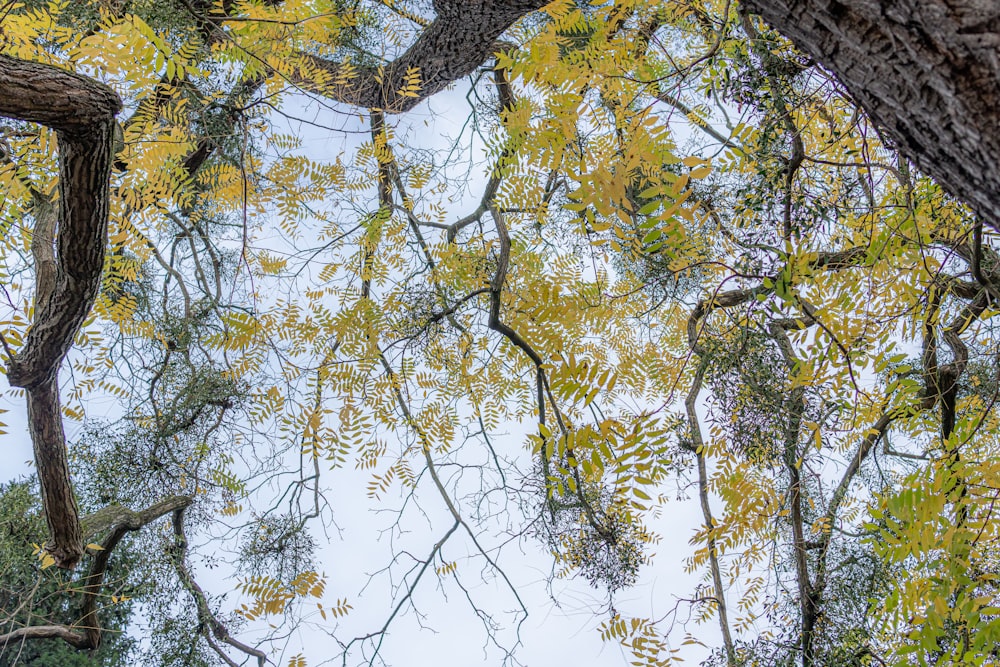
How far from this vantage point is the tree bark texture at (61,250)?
1337mm

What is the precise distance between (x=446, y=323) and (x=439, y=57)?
3.72 feet

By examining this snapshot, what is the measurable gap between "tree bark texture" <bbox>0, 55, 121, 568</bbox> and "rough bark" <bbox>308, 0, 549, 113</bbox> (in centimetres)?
87

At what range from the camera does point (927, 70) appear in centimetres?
72

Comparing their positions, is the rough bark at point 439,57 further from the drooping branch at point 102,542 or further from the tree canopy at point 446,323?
the drooping branch at point 102,542

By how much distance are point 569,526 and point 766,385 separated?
1.07m

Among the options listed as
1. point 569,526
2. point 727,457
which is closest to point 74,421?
point 569,526

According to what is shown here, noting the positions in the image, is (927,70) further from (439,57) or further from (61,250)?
(439,57)

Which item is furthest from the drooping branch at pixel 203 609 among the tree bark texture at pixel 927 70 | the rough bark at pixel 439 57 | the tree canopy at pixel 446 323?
the tree bark texture at pixel 927 70

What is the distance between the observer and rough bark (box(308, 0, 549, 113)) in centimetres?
225

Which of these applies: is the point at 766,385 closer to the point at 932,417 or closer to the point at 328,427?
the point at 932,417

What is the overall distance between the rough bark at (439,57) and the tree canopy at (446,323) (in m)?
0.02

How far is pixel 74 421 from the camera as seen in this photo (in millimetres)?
2695

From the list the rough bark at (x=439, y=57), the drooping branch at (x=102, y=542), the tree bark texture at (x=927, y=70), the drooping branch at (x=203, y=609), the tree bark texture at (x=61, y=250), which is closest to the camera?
the tree bark texture at (x=927, y=70)

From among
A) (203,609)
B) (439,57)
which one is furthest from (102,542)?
(439,57)
